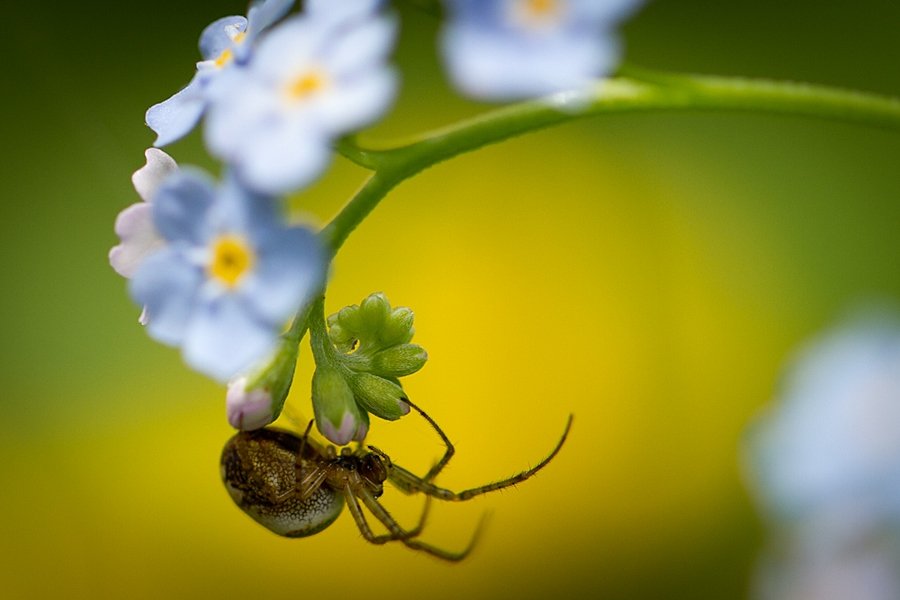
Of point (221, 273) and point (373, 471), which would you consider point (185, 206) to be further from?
point (373, 471)

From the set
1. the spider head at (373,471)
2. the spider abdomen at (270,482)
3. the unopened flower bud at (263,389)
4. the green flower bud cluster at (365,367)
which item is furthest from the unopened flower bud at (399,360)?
the spider head at (373,471)

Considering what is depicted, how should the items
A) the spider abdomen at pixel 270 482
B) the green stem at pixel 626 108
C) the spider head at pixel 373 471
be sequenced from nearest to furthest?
1. the green stem at pixel 626 108
2. the spider abdomen at pixel 270 482
3. the spider head at pixel 373 471

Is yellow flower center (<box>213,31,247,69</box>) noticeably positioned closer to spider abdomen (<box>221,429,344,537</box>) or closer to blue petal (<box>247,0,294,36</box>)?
blue petal (<box>247,0,294,36</box>)

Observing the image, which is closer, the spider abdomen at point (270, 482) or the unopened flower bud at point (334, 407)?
the unopened flower bud at point (334, 407)

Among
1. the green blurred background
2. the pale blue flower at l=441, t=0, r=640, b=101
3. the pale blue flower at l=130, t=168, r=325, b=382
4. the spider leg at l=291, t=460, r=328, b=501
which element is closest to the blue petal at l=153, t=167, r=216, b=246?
the pale blue flower at l=130, t=168, r=325, b=382

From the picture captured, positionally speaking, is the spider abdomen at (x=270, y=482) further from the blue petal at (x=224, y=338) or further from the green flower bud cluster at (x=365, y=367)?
the blue petal at (x=224, y=338)

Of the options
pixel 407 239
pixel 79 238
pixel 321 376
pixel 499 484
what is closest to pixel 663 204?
pixel 407 239
